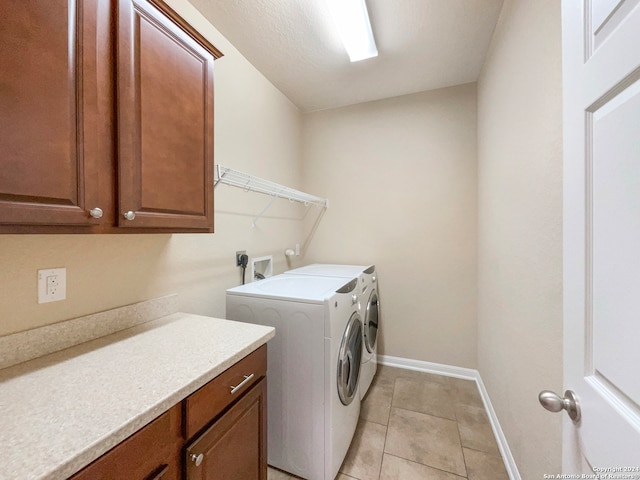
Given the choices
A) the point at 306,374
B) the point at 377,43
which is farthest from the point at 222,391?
the point at 377,43

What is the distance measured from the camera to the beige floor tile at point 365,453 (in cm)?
146

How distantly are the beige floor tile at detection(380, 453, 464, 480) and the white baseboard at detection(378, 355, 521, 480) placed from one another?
1.16ft

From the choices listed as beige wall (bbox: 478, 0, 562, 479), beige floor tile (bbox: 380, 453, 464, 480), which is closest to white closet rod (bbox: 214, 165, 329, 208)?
beige wall (bbox: 478, 0, 562, 479)

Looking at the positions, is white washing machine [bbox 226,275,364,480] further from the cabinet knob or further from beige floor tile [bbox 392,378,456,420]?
beige floor tile [bbox 392,378,456,420]

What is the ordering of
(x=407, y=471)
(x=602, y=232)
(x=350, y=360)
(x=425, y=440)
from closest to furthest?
(x=602, y=232) → (x=407, y=471) → (x=350, y=360) → (x=425, y=440)

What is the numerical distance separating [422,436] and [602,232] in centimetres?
179

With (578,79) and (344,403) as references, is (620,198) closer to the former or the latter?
(578,79)

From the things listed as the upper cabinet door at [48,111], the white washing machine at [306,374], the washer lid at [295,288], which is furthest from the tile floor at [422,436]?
the upper cabinet door at [48,111]

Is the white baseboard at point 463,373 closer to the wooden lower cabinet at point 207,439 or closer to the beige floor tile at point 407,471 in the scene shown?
the beige floor tile at point 407,471

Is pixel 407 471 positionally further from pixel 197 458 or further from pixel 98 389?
pixel 98 389

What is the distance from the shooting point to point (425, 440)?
167cm

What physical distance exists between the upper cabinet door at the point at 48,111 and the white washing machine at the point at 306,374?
907mm

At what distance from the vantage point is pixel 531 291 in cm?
117

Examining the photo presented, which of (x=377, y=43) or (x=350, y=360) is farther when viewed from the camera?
(x=377, y=43)
